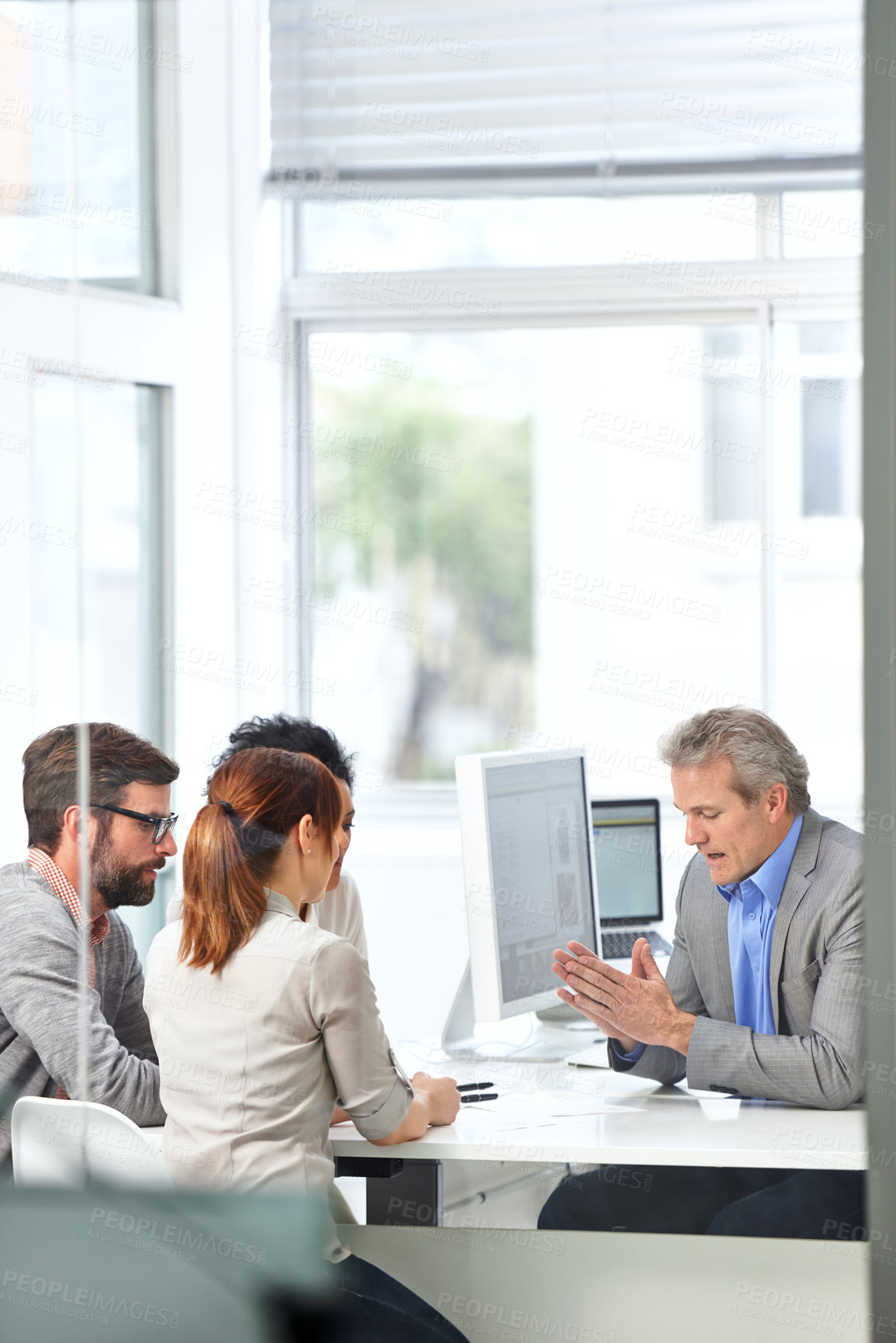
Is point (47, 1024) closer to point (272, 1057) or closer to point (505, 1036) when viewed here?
point (272, 1057)

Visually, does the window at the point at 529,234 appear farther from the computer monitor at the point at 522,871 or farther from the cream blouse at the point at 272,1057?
the cream blouse at the point at 272,1057

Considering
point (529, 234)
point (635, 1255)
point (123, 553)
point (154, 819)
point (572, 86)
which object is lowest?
point (635, 1255)

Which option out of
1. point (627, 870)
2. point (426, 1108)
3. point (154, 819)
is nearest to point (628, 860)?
point (627, 870)

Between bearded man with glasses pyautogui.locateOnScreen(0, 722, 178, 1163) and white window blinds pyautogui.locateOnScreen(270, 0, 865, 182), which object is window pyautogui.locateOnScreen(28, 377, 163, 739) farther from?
white window blinds pyautogui.locateOnScreen(270, 0, 865, 182)

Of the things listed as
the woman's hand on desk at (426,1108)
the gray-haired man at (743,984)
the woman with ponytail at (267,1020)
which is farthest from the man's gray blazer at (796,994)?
the woman with ponytail at (267,1020)

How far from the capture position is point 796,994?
1811mm

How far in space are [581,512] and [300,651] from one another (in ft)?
7.00

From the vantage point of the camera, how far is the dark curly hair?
197 cm

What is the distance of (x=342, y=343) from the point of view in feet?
10.6

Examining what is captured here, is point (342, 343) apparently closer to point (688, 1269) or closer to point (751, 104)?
point (751, 104)

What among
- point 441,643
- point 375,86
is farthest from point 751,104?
point 441,643

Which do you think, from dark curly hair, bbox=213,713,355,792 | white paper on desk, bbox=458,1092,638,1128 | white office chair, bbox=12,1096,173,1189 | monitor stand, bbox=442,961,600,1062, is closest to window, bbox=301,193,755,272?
dark curly hair, bbox=213,713,355,792

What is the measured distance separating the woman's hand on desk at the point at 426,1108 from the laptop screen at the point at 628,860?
2.77 ft

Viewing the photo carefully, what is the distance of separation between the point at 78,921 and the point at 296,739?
0.45 m
